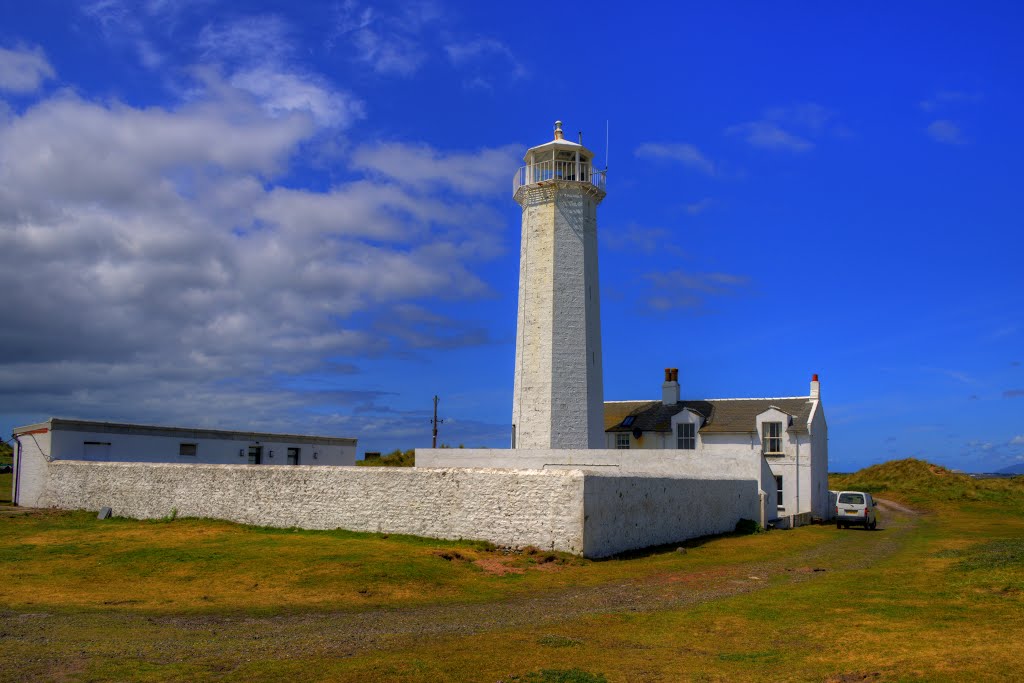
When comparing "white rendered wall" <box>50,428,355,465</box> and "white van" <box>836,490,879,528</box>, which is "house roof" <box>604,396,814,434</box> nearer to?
"white van" <box>836,490,879,528</box>

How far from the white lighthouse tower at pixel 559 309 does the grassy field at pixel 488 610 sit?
8851mm

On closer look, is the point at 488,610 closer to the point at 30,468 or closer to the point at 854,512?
the point at 854,512

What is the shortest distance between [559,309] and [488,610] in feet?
61.6

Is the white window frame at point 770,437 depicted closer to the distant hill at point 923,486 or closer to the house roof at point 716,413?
the house roof at point 716,413

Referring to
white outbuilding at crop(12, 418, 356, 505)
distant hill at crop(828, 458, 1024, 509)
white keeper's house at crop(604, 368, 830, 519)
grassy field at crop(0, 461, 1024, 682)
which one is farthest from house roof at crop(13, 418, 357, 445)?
distant hill at crop(828, 458, 1024, 509)

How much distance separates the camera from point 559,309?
31188 millimetres

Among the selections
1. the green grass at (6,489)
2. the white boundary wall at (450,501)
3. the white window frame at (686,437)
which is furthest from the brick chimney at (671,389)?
the green grass at (6,489)

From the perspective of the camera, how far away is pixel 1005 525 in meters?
32.3

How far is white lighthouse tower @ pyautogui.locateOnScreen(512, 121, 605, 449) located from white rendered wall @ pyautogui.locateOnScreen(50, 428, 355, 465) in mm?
13768

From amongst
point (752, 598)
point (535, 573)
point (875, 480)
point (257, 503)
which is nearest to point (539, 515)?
point (535, 573)

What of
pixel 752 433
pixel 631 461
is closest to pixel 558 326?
pixel 631 461

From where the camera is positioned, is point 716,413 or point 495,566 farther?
point 716,413

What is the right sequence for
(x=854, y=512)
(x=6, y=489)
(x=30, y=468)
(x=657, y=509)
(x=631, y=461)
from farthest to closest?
(x=6, y=489), (x=30, y=468), (x=854, y=512), (x=631, y=461), (x=657, y=509)

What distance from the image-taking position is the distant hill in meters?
49.6
